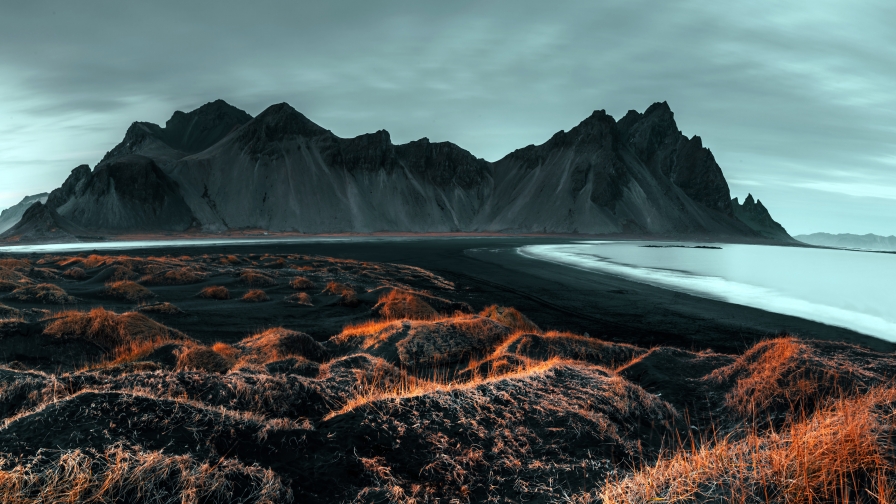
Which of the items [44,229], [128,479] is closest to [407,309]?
[128,479]

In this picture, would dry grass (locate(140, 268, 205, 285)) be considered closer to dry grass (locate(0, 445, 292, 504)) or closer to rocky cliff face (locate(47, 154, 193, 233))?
dry grass (locate(0, 445, 292, 504))

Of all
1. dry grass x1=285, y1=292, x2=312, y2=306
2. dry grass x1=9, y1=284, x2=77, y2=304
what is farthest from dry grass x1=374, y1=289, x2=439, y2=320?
dry grass x1=9, y1=284, x2=77, y2=304

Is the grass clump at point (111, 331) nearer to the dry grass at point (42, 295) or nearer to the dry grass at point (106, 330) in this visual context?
the dry grass at point (106, 330)

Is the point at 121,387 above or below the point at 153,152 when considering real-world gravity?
below

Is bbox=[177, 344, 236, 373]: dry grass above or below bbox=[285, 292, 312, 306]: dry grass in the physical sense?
above

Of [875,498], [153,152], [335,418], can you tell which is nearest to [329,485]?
[335,418]

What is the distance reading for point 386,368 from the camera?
10438mm

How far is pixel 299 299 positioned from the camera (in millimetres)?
23219

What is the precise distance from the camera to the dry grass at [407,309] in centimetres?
1975

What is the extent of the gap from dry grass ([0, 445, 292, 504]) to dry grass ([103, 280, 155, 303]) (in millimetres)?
20908

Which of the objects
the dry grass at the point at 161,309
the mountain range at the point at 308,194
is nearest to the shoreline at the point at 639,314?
the dry grass at the point at 161,309

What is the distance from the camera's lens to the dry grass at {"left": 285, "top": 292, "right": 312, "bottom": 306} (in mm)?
22822

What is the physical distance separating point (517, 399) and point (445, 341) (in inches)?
260

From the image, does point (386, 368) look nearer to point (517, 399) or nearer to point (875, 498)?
point (517, 399)
